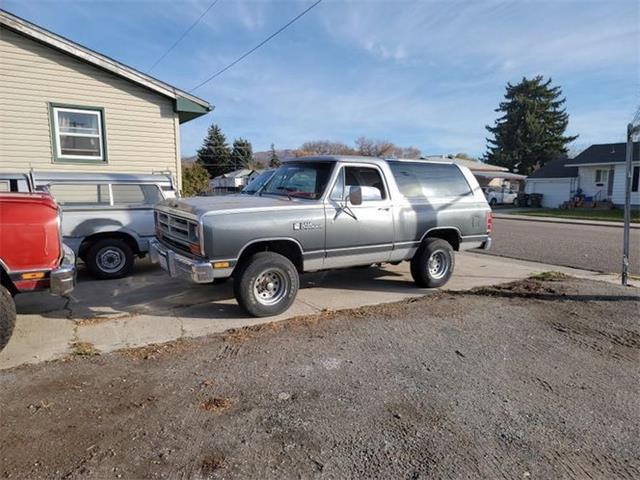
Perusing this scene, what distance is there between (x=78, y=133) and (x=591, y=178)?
116 ft

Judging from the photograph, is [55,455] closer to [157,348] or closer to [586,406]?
[157,348]

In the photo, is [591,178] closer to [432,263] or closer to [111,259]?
[432,263]

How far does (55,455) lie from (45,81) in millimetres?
10177

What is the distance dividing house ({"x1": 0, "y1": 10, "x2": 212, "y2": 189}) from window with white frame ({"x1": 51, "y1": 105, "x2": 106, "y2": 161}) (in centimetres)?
2

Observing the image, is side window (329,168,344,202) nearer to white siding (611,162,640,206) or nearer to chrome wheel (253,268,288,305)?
chrome wheel (253,268,288,305)

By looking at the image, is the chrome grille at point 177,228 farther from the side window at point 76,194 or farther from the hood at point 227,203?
the side window at point 76,194

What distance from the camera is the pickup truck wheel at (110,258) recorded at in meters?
7.37

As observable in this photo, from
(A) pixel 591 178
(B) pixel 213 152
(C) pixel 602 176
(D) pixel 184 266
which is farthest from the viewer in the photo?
(B) pixel 213 152

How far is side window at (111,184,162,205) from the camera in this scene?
7.77 m

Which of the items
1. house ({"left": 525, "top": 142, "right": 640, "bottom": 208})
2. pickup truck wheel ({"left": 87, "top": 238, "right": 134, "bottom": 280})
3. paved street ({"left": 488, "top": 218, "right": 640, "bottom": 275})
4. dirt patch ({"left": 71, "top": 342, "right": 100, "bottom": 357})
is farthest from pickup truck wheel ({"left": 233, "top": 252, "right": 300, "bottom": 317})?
house ({"left": 525, "top": 142, "right": 640, "bottom": 208})

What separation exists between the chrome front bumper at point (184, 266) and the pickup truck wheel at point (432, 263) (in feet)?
11.2

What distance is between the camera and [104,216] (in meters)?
7.44

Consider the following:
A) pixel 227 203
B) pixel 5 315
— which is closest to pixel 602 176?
pixel 227 203

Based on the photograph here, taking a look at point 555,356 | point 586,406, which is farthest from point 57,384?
point 555,356
